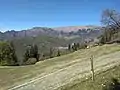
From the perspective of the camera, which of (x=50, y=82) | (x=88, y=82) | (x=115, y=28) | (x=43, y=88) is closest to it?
(x=88, y=82)

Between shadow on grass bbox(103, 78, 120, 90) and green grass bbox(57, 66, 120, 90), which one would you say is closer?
shadow on grass bbox(103, 78, 120, 90)

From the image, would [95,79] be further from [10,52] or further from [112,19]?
[10,52]

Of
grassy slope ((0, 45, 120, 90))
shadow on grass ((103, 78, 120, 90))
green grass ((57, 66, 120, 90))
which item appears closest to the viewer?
shadow on grass ((103, 78, 120, 90))

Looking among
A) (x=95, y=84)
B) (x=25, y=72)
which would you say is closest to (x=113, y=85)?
(x=95, y=84)

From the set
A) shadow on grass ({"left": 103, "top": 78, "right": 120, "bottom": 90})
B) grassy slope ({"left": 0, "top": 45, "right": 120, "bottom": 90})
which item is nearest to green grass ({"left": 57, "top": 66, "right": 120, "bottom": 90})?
shadow on grass ({"left": 103, "top": 78, "right": 120, "bottom": 90})

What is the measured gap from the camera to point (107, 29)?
79.4m

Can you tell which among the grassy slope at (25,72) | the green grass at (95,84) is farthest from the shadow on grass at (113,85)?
the grassy slope at (25,72)

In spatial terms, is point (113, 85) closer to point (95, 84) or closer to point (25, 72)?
point (95, 84)

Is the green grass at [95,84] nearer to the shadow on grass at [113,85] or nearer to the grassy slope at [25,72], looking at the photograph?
the shadow on grass at [113,85]

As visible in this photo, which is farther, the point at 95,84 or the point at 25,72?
the point at 25,72

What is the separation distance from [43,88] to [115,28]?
58218 millimetres

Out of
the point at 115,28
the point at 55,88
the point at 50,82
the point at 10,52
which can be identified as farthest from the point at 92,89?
the point at 10,52

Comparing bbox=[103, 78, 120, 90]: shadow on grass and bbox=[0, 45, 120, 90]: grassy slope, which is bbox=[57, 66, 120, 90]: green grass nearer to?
bbox=[103, 78, 120, 90]: shadow on grass

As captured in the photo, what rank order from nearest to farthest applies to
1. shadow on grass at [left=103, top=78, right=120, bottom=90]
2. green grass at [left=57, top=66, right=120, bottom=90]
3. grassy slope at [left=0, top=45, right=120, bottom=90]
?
shadow on grass at [left=103, top=78, right=120, bottom=90]
green grass at [left=57, top=66, right=120, bottom=90]
grassy slope at [left=0, top=45, right=120, bottom=90]
